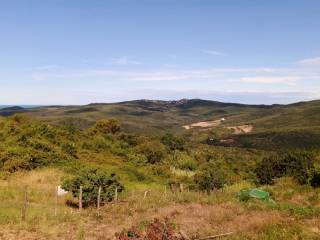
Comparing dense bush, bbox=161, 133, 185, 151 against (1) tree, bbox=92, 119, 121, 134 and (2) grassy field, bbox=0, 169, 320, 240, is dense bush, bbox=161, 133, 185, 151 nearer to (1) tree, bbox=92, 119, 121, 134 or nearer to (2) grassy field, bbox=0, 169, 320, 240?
(1) tree, bbox=92, 119, 121, 134

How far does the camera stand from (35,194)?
2783 cm

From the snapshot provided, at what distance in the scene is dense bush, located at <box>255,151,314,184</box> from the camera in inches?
1359

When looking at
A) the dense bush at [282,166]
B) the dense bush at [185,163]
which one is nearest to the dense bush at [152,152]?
the dense bush at [185,163]

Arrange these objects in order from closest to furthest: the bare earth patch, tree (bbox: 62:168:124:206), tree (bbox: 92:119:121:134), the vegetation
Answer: the vegetation → tree (bbox: 62:168:124:206) → tree (bbox: 92:119:121:134) → the bare earth patch

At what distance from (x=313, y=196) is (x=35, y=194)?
17.1m

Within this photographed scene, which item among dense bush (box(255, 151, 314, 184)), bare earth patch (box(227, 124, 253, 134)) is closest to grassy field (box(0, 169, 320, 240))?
dense bush (box(255, 151, 314, 184))

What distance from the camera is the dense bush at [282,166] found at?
34.5 m

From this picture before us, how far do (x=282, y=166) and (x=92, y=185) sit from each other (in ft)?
58.7

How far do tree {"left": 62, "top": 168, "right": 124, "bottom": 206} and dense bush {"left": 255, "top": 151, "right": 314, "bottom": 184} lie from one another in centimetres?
1454

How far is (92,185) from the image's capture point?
25844 mm

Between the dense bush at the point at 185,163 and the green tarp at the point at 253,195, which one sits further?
the dense bush at the point at 185,163

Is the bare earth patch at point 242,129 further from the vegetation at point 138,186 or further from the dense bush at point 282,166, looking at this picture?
the dense bush at point 282,166

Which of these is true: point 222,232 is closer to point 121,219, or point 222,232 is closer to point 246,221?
point 246,221

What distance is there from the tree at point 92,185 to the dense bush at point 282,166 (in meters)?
14.5
